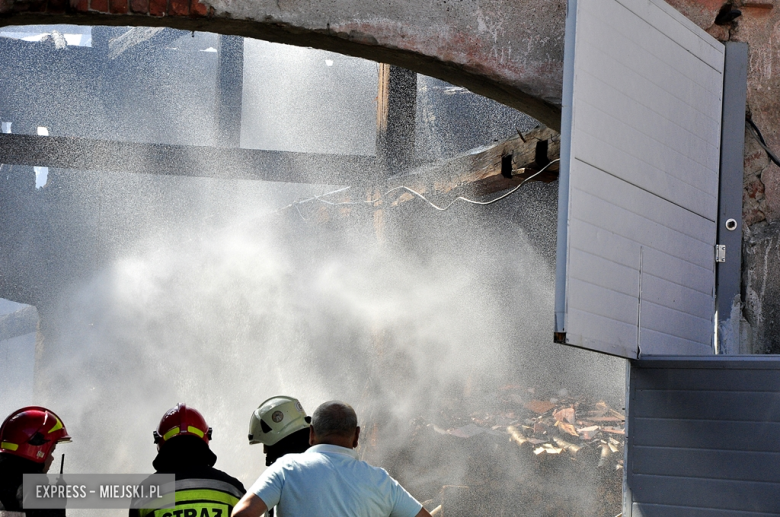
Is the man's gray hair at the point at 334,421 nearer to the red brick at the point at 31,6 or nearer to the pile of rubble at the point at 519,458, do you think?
the red brick at the point at 31,6

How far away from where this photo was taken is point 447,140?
42.5 ft

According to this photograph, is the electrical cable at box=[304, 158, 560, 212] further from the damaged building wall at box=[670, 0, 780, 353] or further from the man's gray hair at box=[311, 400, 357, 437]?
the man's gray hair at box=[311, 400, 357, 437]

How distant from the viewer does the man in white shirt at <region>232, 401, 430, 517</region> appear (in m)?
3.00

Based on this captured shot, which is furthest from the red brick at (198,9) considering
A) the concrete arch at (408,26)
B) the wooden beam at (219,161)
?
the wooden beam at (219,161)

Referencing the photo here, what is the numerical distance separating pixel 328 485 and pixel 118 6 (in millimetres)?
2769

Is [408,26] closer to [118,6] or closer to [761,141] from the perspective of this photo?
[118,6]

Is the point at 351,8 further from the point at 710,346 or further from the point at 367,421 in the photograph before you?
the point at 367,421

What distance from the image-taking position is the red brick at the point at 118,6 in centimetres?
436

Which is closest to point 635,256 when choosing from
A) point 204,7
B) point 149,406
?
point 204,7

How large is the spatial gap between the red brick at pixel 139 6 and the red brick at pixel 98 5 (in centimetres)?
13

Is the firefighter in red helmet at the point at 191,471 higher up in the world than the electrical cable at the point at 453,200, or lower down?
lower down

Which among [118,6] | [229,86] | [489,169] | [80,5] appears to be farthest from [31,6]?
[229,86]

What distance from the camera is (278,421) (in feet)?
13.4

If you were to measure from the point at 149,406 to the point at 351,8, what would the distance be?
1265 centimetres
